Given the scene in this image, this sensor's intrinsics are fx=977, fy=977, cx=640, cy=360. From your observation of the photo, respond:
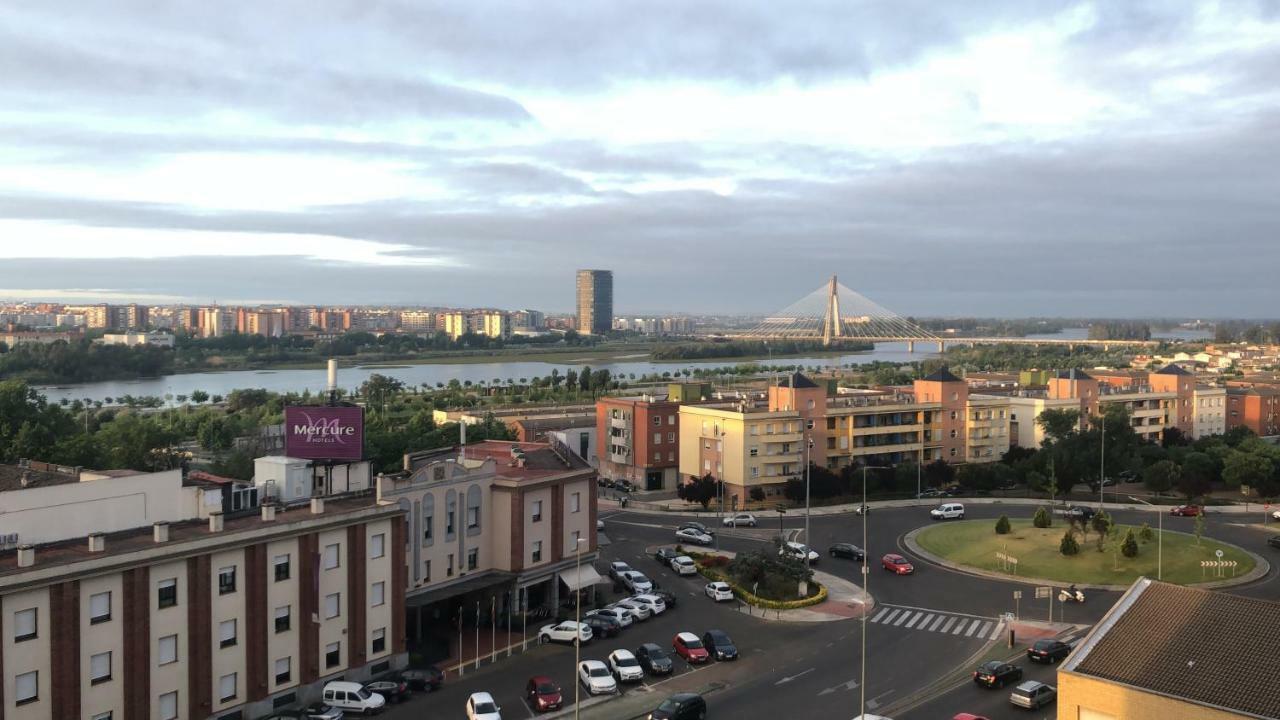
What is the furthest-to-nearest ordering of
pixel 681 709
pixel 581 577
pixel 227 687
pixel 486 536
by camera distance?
1. pixel 581 577
2. pixel 486 536
3. pixel 681 709
4. pixel 227 687

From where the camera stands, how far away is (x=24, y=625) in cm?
1309

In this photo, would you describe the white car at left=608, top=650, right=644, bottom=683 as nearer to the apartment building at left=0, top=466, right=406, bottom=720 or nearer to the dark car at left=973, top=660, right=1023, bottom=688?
the apartment building at left=0, top=466, right=406, bottom=720

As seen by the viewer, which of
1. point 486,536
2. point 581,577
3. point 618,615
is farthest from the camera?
point 581,577

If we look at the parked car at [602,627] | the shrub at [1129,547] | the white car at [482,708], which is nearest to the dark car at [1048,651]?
the shrub at [1129,547]

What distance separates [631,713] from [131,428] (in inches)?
1342

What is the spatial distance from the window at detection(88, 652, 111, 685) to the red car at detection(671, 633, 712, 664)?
989cm

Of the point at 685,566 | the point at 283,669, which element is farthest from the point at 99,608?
the point at 685,566

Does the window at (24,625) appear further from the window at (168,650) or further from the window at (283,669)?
the window at (283,669)

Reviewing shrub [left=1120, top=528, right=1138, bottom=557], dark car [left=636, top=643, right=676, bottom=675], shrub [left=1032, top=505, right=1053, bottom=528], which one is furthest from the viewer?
shrub [left=1032, top=505, right=1053, bottom=528]

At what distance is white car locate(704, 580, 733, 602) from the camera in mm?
23438

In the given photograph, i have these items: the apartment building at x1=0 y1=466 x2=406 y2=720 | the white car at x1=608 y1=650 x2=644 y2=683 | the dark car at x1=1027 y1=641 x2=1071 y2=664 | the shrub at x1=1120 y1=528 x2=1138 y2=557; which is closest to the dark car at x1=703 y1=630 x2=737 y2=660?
the white car at x1=608 y1=650 x2=644 y2=683

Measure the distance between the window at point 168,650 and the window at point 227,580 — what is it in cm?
97

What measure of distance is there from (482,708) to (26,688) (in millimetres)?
6336

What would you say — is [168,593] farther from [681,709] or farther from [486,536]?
[681,709]
